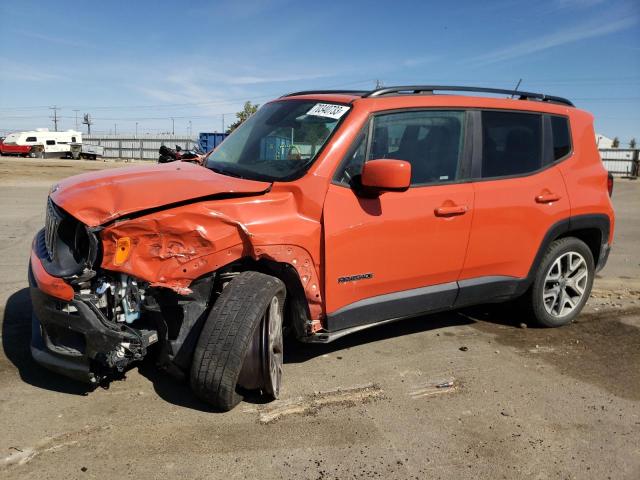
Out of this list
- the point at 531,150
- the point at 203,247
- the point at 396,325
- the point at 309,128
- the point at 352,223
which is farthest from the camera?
the point at 396,325

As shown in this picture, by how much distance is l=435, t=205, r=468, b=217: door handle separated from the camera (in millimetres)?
3881

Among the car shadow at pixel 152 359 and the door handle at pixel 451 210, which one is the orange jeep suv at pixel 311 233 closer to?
the door handle at pixel 451 210

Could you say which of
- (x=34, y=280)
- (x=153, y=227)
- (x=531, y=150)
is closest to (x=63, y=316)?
(x=34, y=280)

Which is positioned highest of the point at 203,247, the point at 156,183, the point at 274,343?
the point at 156,183

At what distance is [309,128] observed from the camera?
3.88 meters

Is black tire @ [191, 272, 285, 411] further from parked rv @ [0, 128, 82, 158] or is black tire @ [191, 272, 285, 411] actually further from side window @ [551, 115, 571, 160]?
parked rv @ [0, 128, 82, 158]

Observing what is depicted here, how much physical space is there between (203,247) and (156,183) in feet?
1.81

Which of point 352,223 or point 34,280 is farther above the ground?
point 352,223

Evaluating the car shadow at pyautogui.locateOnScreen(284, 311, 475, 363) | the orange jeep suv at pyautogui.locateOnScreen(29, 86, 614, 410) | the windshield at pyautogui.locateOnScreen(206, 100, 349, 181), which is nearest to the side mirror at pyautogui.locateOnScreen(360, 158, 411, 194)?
the orange jeep suv at pyautogui.locateOnScreen(29, 86, 614, 410)

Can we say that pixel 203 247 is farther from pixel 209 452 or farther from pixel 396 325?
pixel 396 325

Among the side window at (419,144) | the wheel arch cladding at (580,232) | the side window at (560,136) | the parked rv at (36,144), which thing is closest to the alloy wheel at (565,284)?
the wheel arch cladding at (580,232)

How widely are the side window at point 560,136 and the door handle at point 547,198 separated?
0.36 metres

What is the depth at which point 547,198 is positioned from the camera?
4488mm

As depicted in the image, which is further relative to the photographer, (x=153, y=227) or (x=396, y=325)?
(x=396, y=325)
